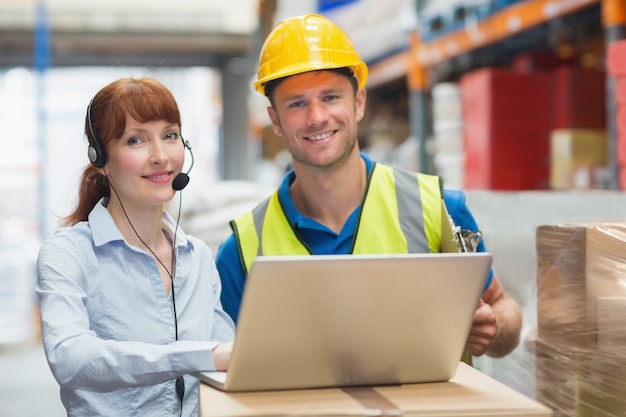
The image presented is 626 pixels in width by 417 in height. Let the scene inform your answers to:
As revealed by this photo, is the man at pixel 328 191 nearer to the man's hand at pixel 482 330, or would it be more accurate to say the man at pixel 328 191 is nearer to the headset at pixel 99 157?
the man's hand at pixel 482 330

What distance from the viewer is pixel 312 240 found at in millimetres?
2629

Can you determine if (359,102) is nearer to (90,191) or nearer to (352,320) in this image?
(90,191)

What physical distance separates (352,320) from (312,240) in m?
1.12

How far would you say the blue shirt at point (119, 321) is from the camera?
1.63 m

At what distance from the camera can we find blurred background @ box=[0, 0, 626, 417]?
3312 millimetres

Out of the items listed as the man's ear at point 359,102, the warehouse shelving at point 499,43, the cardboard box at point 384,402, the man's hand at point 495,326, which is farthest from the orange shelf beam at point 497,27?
the cardboard box at point 384,402

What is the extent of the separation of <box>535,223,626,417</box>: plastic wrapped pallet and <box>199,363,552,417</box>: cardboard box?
16.4 inches

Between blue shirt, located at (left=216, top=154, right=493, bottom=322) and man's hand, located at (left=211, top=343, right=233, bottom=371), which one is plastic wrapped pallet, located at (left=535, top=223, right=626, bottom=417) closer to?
blue shirt, located at (left=216, top=154, right=493, bottom=322)

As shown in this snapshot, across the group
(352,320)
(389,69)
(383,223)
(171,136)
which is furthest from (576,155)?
(352,320)

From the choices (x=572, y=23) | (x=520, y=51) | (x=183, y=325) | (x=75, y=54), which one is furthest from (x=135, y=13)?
(x=183, y=325)

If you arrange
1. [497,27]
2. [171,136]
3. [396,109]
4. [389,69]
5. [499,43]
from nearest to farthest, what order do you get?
[171,136] → [497,27] → [499,43] → [389,69] → [396,109]

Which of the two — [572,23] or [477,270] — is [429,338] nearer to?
[477,270]

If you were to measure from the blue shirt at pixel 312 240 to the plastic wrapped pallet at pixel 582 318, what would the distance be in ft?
1.32

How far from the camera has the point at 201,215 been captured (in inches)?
186
